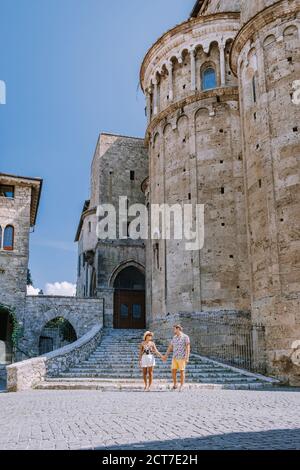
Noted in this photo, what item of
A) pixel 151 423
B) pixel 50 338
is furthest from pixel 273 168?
pixel 50 338

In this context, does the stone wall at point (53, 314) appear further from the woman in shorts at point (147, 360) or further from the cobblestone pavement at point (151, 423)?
the cobblestone pavement at point (151, 423)

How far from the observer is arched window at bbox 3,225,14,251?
2939cm

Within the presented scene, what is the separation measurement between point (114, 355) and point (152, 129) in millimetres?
14931

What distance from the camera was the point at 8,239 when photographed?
1166 inches

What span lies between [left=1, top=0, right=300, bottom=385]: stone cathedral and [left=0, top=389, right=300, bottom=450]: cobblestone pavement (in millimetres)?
8655

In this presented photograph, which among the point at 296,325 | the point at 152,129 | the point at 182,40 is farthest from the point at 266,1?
the point at 296,325

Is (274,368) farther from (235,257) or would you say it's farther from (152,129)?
(152,129)

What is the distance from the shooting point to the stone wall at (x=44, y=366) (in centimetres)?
1370

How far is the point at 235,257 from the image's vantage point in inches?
974

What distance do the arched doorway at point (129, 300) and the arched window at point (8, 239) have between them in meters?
8.00

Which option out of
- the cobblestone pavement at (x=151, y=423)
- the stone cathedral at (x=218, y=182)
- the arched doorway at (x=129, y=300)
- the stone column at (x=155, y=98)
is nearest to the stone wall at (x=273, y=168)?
the stone cathedral at (x=218, y=182)

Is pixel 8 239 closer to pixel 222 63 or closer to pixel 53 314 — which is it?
pixel 53 314

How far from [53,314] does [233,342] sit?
11.1 meters

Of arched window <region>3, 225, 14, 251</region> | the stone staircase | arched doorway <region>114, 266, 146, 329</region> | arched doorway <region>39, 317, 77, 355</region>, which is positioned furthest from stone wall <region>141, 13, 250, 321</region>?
arched doorway <region>39, 317, 77, 355</region>
